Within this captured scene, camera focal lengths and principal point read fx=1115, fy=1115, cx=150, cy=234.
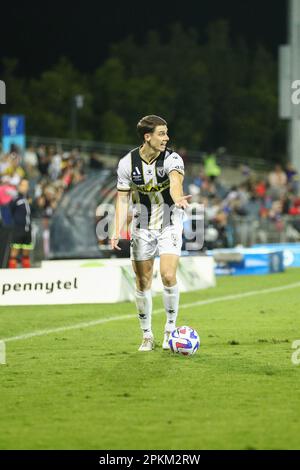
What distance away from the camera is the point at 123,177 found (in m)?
11.2

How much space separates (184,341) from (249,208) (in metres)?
24.9

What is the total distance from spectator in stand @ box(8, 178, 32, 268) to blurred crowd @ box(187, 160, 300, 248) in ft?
21.4

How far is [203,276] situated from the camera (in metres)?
20.5

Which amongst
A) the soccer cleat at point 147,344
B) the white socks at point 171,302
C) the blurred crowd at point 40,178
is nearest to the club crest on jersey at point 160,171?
the white socks at point 171,302

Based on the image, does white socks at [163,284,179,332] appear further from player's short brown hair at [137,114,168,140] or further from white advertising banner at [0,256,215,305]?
white advertising banner at [0,256,215,305]

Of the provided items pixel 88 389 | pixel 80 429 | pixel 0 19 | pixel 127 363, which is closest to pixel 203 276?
pixel 127 363

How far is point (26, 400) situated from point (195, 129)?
9220cm

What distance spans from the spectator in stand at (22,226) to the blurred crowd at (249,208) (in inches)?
256

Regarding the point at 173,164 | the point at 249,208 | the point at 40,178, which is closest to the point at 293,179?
the point at 249,208

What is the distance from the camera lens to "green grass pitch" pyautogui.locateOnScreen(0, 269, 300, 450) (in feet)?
23.3

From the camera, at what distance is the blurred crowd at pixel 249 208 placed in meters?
30.2

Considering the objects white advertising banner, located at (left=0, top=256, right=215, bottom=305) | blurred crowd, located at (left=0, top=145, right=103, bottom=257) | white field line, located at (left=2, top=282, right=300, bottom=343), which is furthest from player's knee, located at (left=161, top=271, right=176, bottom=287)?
blurred crowd, located at (left=0, top=145, right=103, bottom=257)

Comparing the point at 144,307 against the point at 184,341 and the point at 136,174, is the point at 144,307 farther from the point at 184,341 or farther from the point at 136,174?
the point at 136,174

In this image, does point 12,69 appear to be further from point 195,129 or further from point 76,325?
point 76,325
